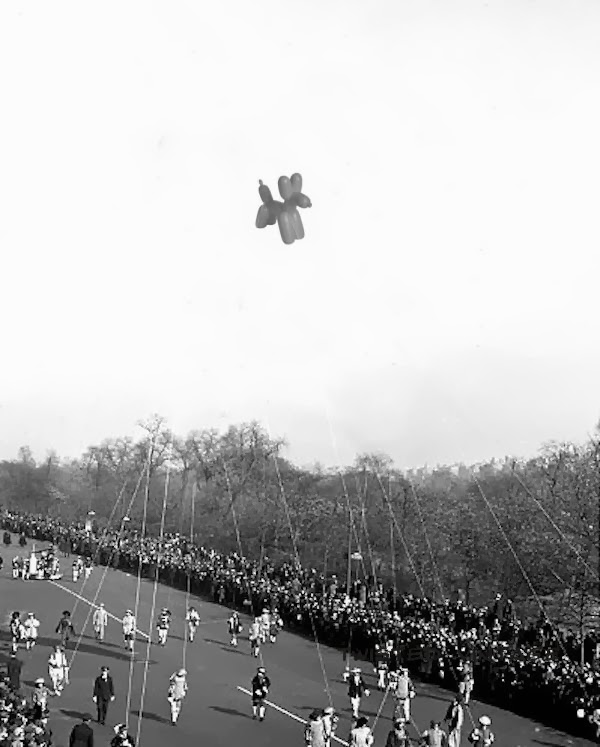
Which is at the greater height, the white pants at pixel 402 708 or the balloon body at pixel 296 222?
the balloon body at pixel 296 222

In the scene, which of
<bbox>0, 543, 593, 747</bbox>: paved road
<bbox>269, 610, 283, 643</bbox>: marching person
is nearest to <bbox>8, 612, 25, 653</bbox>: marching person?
<bbox>0, 543, 593, 747</bbox>: paved road

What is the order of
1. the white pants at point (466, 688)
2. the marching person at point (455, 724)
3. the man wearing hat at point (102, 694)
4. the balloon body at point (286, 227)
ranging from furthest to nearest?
the white pants at point (466, 688)
the man wearing hat at point (102, 694)
the marching person at point (455, 724)
the balloon body at point (286, 227)

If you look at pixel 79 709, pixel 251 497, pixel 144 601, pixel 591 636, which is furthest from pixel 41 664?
pixel 251 497

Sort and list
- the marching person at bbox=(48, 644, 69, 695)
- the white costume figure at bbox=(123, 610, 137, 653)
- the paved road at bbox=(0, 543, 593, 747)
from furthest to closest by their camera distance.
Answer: the white costume figure at bbox=(123, 610, 137, 653) < the marching person at bbox=(48, 644, 69, 695) < the paved road at bbox=(0, 543, 593, 747)

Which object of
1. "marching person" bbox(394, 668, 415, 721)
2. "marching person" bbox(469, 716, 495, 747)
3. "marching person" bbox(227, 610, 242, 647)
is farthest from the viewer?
"marching person" bbox(227, 610, 242, 647)

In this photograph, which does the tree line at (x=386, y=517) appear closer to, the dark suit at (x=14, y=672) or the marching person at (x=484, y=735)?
the marching person at (x=484, y=735)

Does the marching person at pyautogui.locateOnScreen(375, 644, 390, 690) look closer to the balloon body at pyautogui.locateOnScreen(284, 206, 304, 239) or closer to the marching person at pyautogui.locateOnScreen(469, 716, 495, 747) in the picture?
the marching person at pyautogui.locateOnScreen(469, 716, 495, 747)

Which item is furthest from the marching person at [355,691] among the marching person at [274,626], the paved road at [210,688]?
the marching person at [274,626]

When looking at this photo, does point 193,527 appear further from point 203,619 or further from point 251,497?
point 203,619

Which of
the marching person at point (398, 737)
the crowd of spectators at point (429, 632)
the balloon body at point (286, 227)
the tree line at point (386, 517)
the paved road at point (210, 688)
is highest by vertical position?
the balloon body at point (286, 227)
